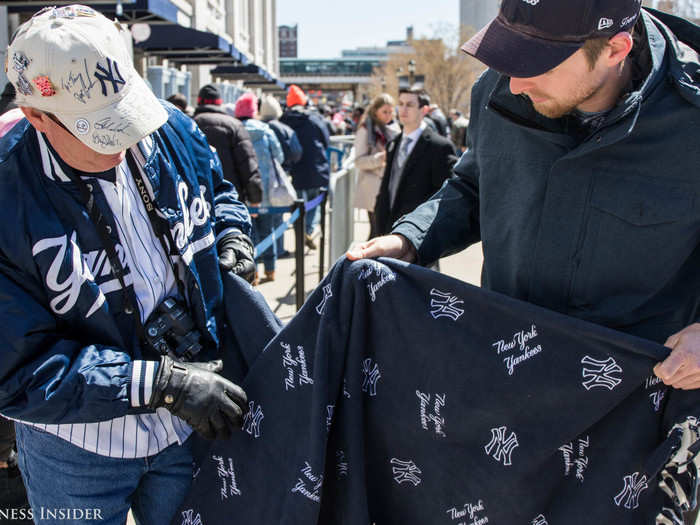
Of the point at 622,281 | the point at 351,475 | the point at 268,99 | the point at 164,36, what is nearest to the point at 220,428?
the point at 351,475

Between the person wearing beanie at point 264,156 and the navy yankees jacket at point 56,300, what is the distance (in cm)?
567

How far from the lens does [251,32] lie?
51.2m

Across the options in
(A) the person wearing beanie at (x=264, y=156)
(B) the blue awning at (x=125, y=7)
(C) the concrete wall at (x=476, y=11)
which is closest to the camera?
(A) the person wearing beanie at (x=264, y=156)

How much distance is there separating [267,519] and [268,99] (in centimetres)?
790

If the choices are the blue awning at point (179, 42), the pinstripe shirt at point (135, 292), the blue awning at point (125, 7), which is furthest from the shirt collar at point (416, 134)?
the blue awning at point (179, 42)

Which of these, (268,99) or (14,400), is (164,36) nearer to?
(268,99)

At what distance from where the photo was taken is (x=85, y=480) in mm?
1948

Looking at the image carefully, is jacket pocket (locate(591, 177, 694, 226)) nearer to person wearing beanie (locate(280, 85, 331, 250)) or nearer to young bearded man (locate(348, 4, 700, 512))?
young bearded man (locate(348, 4, 700, 512))

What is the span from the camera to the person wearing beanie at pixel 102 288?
1.71m

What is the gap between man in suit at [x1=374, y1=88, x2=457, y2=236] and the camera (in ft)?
20.3

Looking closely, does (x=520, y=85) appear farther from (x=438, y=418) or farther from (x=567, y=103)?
(x=438, y=418)

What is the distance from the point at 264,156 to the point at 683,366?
21.6 feet

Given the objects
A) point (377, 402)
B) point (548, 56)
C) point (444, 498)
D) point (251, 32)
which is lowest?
point (251, 32)

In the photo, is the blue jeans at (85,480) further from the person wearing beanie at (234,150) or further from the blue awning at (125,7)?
the blue awning at (125,7)
